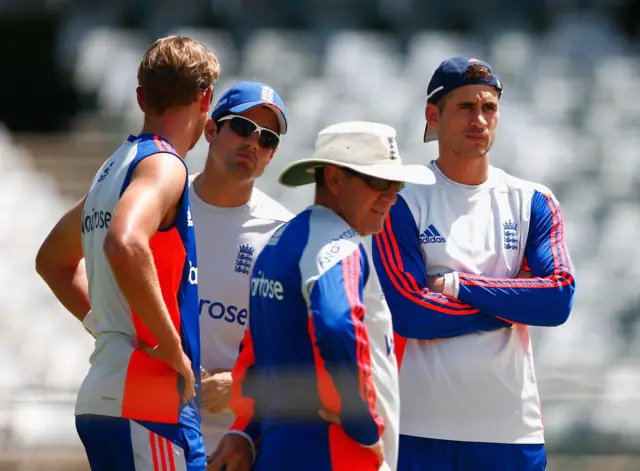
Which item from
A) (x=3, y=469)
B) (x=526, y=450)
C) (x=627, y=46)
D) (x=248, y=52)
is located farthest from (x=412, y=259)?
(x=627, y=46)

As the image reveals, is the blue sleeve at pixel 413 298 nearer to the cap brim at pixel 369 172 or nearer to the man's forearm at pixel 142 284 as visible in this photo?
the cap brim at pixel 369 172

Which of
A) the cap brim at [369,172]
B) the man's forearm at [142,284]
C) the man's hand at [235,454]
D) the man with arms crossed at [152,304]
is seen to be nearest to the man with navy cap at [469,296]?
the cap brim at [369,172]

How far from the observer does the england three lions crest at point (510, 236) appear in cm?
388

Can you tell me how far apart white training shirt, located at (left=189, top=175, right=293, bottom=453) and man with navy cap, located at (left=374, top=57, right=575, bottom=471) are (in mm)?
430

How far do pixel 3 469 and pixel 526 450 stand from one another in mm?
2363

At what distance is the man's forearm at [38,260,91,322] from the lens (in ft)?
11.4

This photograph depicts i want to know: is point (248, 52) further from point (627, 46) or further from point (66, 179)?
point (627, 46)

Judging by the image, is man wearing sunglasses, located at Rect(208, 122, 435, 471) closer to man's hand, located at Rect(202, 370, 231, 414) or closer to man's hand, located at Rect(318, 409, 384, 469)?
man's hand, located at Rect(318, 409, 384, 469)

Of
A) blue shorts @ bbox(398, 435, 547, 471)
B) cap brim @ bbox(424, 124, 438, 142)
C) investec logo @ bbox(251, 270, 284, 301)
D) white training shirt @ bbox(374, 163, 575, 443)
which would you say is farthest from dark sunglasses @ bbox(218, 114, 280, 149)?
blue shorts @ bbox(398, 435, 547, 471)

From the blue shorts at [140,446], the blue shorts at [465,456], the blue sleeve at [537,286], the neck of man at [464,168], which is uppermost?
the neck of man at [464,168]

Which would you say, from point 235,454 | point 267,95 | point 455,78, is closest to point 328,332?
point 235,454

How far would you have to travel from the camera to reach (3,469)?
4.98 m

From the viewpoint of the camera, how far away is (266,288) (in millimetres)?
2926

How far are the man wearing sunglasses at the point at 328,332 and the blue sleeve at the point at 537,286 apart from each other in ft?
2.29
